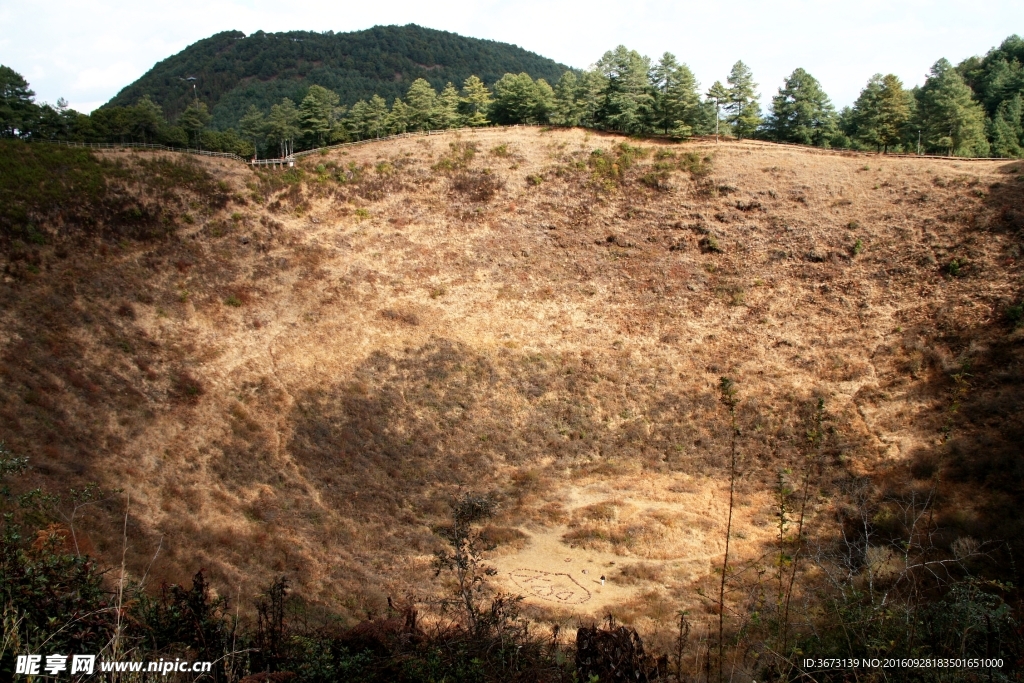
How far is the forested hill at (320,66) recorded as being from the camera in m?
117

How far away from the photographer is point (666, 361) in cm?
3366

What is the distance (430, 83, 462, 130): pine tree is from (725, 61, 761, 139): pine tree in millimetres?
24979

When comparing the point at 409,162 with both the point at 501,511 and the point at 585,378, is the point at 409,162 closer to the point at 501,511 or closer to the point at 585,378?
the point at 585,378

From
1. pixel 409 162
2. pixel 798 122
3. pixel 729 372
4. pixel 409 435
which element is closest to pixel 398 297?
pixel 409 435

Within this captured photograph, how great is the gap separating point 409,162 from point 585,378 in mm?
24812

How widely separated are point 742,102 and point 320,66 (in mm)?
110819

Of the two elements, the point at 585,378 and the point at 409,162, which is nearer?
the point at 585,378

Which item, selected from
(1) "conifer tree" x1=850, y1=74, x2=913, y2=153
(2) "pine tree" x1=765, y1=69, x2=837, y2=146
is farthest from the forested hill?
(1) "conifer tree" x1=850, y1=74, x2=913, y2=153

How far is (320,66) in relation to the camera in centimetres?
13225

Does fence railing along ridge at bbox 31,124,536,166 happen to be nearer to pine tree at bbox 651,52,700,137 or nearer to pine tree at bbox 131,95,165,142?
pine tree at bbox 131,95,165,142

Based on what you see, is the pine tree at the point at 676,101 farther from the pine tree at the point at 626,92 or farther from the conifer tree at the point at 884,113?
the conifer tree at the point at 884,113

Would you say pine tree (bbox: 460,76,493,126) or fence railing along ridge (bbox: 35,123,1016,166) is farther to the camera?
pine tree (bbox: 460,76,493,126)

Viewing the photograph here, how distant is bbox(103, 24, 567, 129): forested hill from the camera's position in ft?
385

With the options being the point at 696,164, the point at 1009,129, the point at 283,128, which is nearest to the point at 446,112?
the point at 283,128
